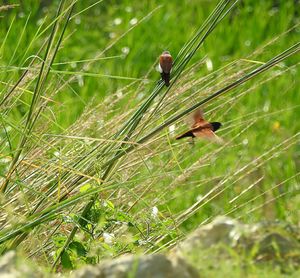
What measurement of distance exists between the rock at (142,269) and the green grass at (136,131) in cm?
38

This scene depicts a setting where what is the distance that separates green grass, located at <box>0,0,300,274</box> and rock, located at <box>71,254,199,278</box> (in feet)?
1.26

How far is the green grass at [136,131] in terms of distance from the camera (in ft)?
10.4

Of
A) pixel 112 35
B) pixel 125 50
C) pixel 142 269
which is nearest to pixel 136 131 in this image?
pixel 142 269

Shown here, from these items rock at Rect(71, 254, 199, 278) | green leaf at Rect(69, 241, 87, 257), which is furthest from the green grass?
rock at Rect(71, 254, 199, 278)

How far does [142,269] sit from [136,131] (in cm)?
134

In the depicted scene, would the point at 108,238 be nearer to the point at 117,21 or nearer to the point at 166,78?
the point at 166,78

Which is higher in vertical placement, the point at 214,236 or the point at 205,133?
the point at 214,236

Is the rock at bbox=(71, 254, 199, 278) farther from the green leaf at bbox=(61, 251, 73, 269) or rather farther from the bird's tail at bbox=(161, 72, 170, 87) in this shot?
the bird's tail at bbox=(161, 72, 170, 87)

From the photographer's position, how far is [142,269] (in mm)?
2107

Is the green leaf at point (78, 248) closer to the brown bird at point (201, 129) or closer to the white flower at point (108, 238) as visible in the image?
the white flower at point (108, 238)

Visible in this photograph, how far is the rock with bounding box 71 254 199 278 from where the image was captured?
6.86 ft

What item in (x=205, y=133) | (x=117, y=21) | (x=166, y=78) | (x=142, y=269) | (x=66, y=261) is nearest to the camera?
(x=142, y=269)

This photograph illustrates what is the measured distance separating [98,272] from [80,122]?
1.63 m

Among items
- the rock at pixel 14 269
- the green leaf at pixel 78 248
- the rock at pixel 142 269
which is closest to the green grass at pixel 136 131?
the green leaf at pixel 78 248
